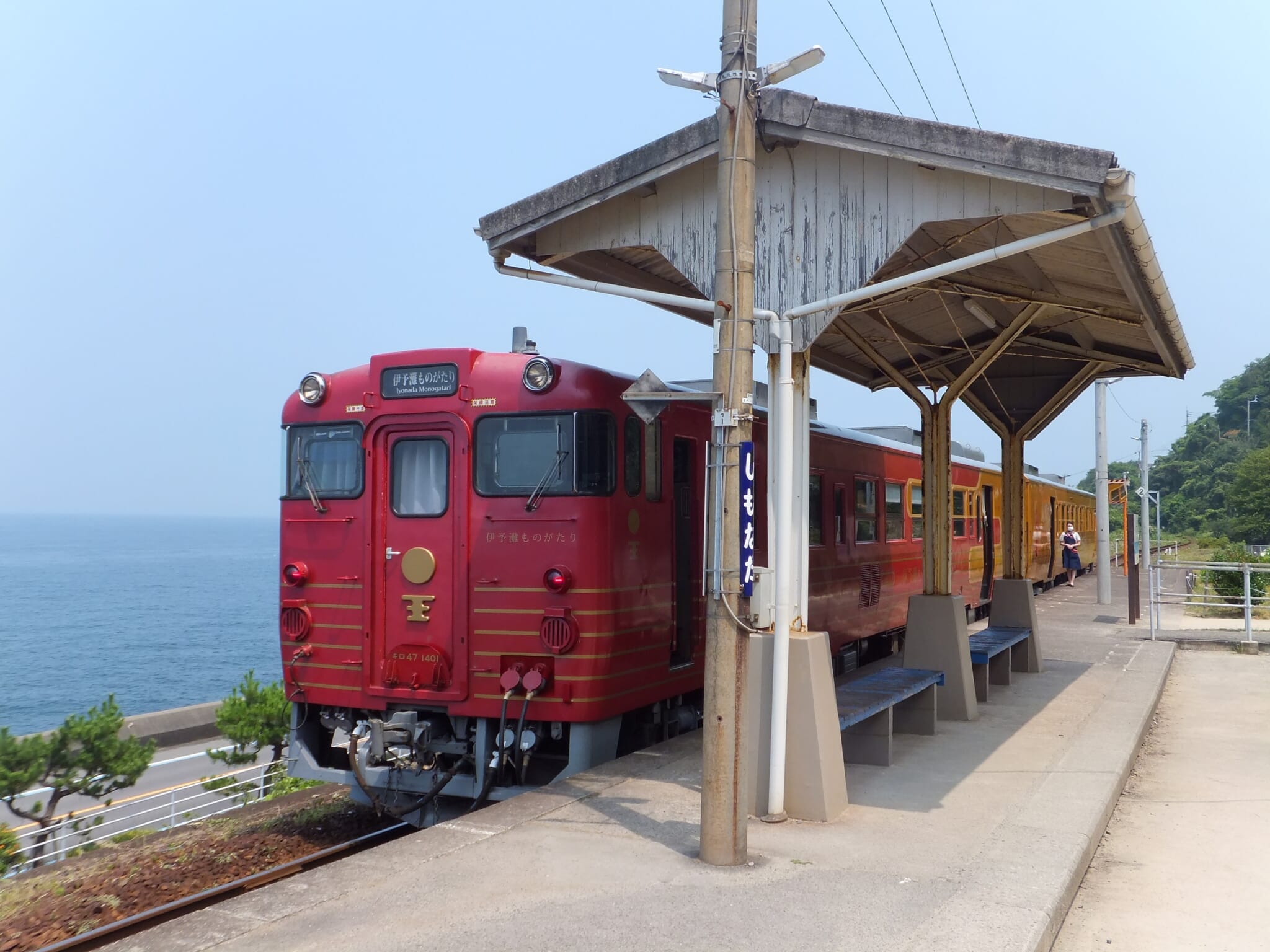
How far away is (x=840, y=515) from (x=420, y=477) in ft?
18.3

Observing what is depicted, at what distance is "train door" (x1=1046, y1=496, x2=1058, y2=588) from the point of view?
27797mm

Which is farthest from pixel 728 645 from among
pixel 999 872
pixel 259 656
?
pixel 259 656

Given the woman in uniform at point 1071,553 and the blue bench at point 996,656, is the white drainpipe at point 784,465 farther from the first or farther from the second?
the woman in uniform at point 1071,553

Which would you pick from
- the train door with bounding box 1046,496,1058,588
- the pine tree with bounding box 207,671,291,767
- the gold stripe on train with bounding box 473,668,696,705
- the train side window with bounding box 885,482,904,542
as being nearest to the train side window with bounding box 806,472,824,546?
the train side window with bounding box 885,482,904,542

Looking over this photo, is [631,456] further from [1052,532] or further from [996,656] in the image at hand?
[1052,532]

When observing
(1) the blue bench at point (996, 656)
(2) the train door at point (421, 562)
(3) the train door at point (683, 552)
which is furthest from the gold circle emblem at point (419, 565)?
(1) the blue bench at point (996, 656)

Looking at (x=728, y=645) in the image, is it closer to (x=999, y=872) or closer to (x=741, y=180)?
(x=999, y=872)

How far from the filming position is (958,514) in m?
17.7

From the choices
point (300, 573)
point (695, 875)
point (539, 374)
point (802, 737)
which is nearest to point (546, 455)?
point (539, 374)

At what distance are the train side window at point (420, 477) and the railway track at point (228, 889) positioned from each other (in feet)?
7.59

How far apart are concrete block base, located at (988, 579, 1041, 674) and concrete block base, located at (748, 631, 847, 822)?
23.1ft

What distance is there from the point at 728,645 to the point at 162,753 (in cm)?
2596

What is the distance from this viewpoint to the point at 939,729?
31.9 ft

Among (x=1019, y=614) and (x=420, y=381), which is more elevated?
(x=420, y=381)
